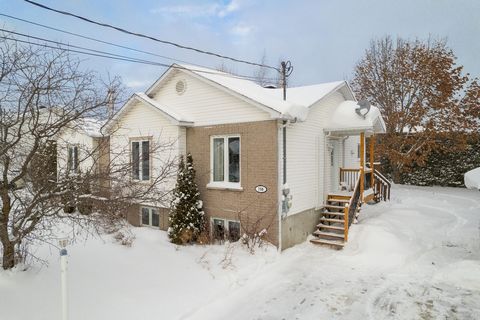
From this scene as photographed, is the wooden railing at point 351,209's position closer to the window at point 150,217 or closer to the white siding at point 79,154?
the window at point 150,217

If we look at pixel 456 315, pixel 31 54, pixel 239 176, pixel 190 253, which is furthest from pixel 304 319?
pixel 31 54

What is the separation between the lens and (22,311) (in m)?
4.99

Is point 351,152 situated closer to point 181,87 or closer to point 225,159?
point 225,159

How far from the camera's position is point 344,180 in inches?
568

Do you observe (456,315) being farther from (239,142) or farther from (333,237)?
(239,142)

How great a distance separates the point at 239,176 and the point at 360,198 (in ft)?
16.5

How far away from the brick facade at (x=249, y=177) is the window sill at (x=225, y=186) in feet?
0.30

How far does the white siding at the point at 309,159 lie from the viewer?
10172 millimetres

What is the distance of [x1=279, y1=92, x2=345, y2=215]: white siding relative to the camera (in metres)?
10.2

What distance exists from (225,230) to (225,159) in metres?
2.31

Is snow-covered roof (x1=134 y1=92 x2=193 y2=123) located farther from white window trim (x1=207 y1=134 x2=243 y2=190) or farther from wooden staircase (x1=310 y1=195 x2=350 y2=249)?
wooden staircase (x1=310 y1=195 x2=350 y2=249)

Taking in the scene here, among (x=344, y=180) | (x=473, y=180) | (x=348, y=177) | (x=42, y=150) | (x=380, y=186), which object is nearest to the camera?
(x=42, y=150)

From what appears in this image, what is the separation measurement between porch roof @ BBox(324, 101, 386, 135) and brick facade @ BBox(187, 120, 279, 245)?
142 inches

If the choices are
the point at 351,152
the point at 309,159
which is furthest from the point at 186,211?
the point at 351,152
